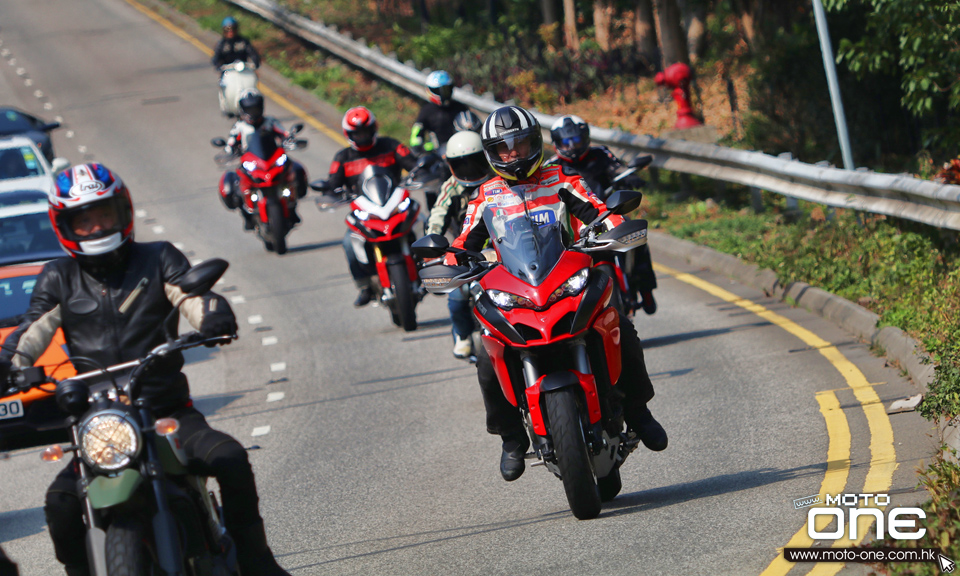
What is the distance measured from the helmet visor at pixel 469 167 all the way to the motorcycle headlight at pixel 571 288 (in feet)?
11.3

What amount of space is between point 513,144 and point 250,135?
11.3 meters

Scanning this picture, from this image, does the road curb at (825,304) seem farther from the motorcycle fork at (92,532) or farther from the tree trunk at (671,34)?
the tree trunk at (671,34)

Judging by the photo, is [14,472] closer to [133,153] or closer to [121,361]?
[121,361]

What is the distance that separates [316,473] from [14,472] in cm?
279

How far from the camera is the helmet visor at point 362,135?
13773 millimetres

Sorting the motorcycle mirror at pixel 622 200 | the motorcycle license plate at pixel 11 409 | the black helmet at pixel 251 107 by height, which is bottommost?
the motorcycle license plate at pixel 11 409

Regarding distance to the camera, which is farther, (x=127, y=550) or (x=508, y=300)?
(x=508, y=300)

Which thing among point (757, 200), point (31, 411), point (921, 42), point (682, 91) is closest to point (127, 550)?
point (31, 411)

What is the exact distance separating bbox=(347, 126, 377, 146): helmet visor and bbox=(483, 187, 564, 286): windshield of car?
713 cm

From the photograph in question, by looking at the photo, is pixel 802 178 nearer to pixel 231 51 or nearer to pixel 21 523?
pixel 21 523

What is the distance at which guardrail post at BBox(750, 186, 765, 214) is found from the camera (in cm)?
1505

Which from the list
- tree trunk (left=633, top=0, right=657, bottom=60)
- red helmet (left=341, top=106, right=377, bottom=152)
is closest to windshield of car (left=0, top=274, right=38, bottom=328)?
red helmet (left=341, top=106, right=377, bottom=152)

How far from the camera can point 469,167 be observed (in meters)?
9.62

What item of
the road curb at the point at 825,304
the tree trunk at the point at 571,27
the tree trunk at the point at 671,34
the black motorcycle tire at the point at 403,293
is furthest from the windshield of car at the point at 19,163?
the tree trunk at the point at 571,27
